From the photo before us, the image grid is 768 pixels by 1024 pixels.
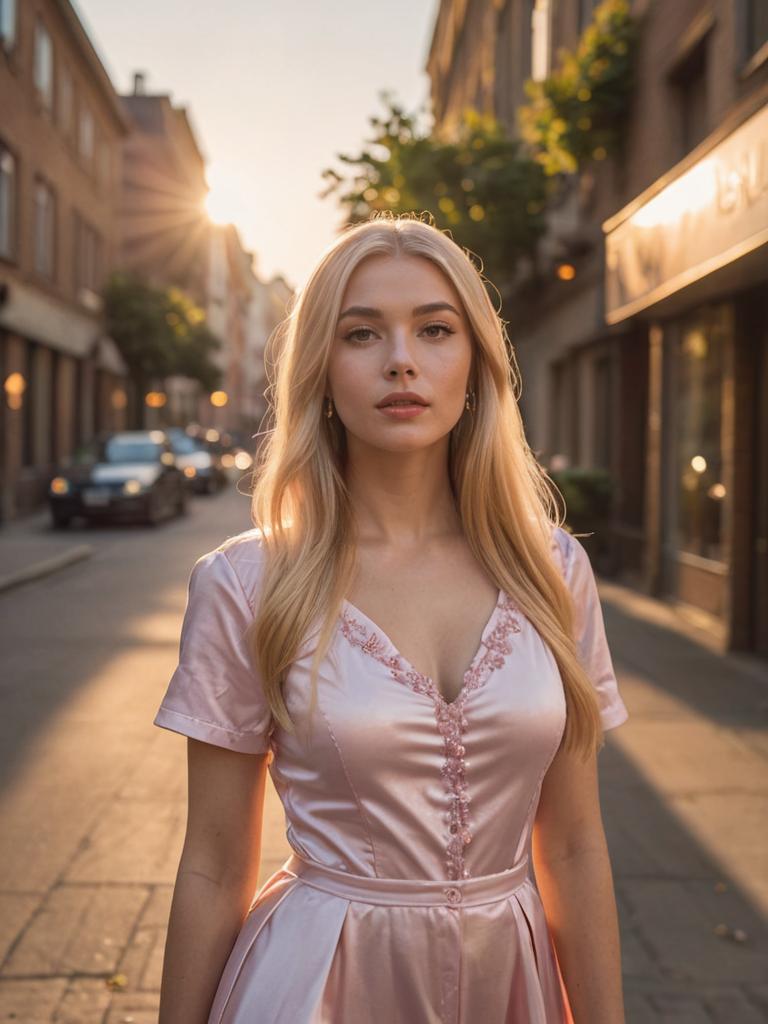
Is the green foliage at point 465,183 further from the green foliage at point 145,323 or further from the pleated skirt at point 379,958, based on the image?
the green foliage at point 145,323

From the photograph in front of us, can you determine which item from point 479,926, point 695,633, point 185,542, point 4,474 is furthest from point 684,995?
point 4,474

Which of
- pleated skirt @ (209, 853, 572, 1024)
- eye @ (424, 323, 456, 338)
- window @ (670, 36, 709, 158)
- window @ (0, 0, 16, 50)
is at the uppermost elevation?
window @ (0, 0, 16, 50)

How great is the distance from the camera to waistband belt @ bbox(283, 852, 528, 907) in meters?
1.68

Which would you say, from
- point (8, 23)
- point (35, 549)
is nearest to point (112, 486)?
point (35, 549)

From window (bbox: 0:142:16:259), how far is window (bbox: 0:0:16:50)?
1.97m

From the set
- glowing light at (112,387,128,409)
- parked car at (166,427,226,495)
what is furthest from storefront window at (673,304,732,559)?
glowing light at (112,387,128,409)

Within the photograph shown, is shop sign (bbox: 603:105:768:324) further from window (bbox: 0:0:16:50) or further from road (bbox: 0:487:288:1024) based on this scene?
window (bbox: 0:0:16:50)

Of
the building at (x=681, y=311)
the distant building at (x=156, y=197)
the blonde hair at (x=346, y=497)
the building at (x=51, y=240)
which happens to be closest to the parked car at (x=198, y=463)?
the building at (x=51, y=240)

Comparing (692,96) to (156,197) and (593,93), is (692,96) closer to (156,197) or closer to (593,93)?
(593,93)

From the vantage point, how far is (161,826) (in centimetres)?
484

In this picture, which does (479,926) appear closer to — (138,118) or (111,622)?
(111,622)

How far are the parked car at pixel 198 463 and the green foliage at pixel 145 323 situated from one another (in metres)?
3.99

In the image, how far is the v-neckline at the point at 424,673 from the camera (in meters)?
1.71

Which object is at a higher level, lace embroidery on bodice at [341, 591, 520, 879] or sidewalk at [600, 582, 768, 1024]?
lace embroidery on bodice at [341, 591, 520, 879]
